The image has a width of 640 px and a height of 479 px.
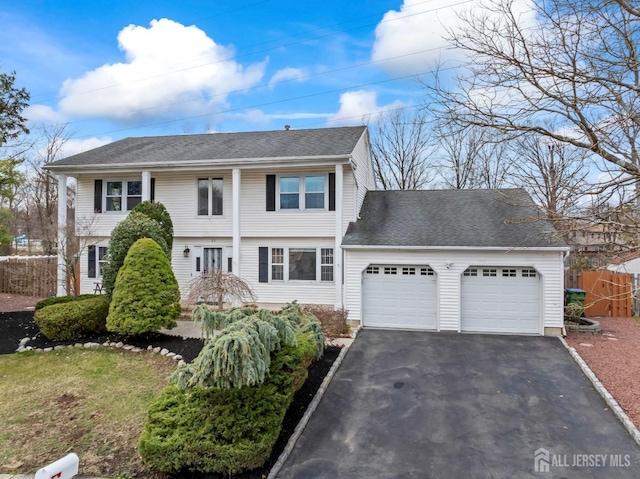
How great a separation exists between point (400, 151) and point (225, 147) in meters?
14.1

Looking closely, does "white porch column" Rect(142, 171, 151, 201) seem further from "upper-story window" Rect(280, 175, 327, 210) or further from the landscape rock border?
the landscape rock border

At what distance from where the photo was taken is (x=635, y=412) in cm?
600

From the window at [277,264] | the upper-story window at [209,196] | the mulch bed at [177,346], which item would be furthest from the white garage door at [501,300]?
the upper-story window at [209,196]

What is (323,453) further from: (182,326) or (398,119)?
(398,119)

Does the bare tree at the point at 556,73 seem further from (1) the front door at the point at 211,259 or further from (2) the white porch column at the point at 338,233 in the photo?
(1) the front door at the point at 211,259

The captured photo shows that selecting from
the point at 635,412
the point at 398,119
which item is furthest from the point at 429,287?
the point at 398,119

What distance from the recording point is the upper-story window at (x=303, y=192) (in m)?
13.3

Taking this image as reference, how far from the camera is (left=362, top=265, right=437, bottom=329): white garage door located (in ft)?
38.2

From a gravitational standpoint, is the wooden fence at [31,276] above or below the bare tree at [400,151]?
below

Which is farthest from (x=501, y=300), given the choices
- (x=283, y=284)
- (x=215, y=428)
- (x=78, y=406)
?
(x=78, y=406)

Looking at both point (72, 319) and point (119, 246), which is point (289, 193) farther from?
point (72, 319)

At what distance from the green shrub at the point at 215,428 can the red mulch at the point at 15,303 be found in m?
12.3

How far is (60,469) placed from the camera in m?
2.93

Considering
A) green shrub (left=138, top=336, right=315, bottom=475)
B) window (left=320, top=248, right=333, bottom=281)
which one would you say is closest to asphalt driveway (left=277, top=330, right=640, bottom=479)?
green shrub (left=138, top=336, right=315, bottom=475)
